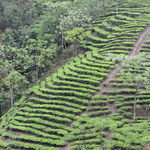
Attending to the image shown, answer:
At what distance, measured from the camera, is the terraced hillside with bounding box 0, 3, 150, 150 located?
57.8 feet

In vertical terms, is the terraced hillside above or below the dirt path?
below

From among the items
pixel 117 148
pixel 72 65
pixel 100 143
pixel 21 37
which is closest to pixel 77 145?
pixel 100 143

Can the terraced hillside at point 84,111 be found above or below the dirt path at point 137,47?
below

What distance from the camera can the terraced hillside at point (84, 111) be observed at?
57.8ft

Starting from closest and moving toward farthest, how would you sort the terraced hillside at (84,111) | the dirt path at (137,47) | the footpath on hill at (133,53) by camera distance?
the terraced hillside at (84,111)
the footpath on hill at (133,53)
the dirt path at (137,47)

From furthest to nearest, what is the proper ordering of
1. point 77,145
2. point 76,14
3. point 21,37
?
point 21,37, point 76,14, point 77,145

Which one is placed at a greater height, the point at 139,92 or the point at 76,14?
the point at 76,14

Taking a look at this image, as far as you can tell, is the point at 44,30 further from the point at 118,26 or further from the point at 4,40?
the point at 118,26

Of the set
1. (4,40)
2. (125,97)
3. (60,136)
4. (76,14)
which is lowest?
(60,136)

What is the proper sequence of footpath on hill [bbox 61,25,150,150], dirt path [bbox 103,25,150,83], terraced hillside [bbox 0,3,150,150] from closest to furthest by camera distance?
terraced hillside [bbox 0,3,150,150] → footpath on hill [bbox 61,25,150,150] → dirt path [bbox 103,25,150,83]

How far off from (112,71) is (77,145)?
12.0 meters

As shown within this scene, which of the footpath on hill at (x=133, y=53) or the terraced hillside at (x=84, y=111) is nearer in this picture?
the terraced hillside at (x=84, y=111)

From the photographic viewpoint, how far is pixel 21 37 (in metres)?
40.4

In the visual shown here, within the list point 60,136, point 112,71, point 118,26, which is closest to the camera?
point 60,136
